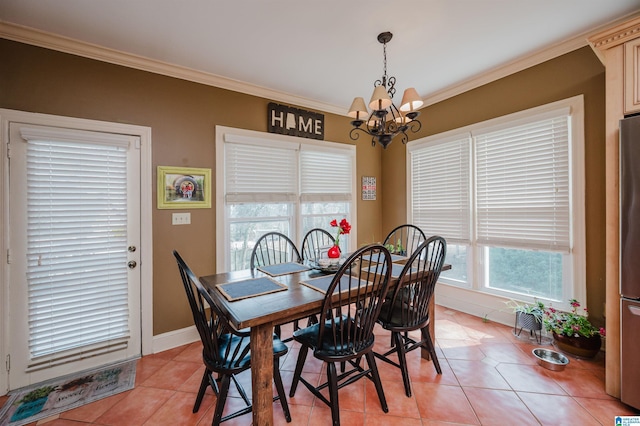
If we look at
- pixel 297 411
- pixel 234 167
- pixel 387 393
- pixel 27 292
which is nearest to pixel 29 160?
pixel 27 292

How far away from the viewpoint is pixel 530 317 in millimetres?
2611

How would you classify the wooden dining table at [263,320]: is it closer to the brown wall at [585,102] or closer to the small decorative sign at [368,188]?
the brown wall at [585,102]

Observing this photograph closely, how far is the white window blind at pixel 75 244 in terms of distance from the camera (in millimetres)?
2117

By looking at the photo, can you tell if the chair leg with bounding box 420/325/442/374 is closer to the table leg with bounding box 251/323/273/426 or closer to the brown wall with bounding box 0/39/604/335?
the table leg with bounding box 251/323/273/426

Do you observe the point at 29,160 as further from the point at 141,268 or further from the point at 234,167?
the point at 234,167

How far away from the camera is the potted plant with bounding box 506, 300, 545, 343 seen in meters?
2.59

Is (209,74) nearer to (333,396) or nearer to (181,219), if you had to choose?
(181,219)

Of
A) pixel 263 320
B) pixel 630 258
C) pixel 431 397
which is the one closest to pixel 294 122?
pixel 263 320

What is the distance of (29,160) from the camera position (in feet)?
6.86

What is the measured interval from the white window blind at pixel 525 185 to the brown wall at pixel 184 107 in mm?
185

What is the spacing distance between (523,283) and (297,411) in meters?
2.59

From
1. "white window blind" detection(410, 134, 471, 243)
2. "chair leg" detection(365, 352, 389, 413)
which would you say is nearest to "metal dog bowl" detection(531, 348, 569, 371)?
"white window blind" detection(410, 134, 471, 243)

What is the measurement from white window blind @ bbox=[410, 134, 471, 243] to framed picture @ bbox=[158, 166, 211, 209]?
2.74 m

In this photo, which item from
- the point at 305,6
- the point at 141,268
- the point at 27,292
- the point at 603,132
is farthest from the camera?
the point at 141,268
